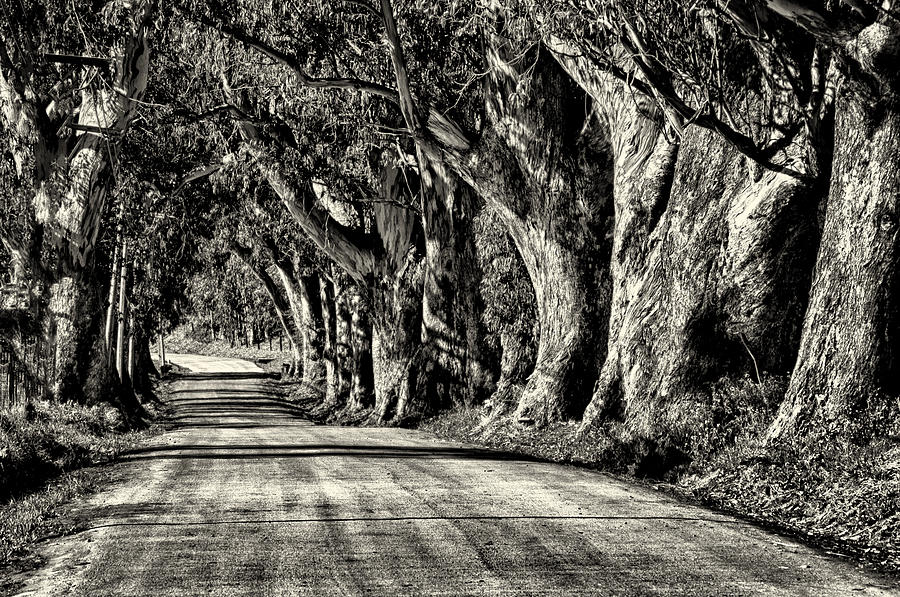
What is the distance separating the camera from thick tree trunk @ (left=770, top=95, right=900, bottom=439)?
31.0 feet

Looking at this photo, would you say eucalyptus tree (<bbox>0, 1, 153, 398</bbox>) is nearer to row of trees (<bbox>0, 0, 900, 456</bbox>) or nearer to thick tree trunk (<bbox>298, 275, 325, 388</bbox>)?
row of trees (<bbox>0, 0, 900, 456</bbox>)

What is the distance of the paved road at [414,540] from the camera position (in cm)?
616

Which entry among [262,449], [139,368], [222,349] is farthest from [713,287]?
[222,349]

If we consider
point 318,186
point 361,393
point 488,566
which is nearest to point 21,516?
point 488,566

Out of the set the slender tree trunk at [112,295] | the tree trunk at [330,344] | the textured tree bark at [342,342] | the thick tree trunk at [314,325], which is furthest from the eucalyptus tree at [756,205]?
the thick tree trunk at [314,325]

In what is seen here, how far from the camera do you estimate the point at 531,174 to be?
15703 millimetres

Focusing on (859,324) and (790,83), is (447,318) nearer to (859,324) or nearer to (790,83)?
(790,83)

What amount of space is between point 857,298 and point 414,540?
16.0 ft

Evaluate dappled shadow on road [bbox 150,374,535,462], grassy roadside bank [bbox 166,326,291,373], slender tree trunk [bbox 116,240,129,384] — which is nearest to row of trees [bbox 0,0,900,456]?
dappled shadow on road [bbox 150,374,535,462]

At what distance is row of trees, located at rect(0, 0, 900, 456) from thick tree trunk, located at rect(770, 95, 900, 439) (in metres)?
0.03

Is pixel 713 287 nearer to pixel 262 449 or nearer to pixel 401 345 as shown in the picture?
pixel 262 449

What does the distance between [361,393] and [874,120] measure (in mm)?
20397

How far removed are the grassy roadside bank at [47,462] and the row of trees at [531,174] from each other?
1328 mm

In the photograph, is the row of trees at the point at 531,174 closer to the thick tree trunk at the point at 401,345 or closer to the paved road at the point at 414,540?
the thick tree trunk at the point at 401,345
